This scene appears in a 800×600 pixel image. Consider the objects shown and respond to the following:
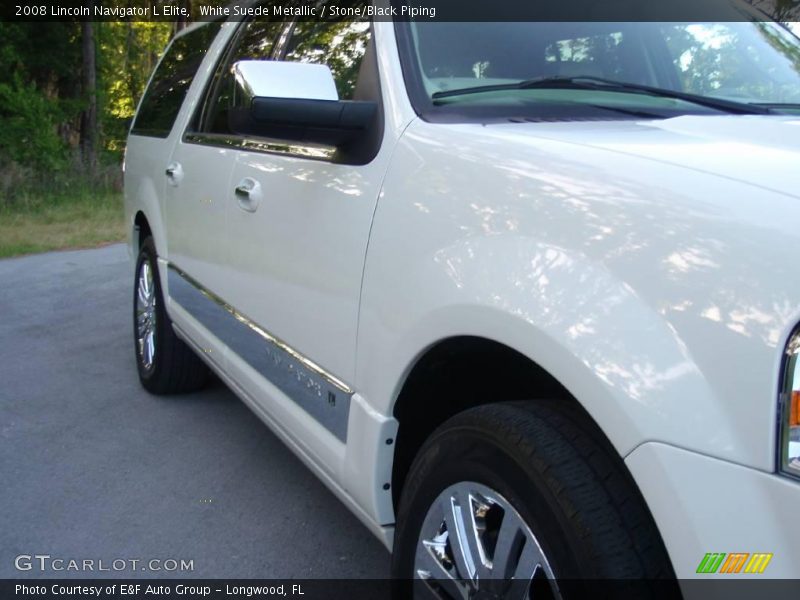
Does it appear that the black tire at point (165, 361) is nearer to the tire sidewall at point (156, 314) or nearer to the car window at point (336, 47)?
the tire sidewall at point (156, 314)

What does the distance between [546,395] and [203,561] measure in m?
1.55

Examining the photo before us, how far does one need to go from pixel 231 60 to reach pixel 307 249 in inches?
65.6

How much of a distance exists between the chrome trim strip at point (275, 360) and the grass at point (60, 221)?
Answer: 7.11m

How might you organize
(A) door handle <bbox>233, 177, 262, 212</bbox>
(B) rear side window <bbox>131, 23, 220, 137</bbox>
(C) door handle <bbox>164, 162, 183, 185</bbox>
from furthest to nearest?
1. (B) rear side window <bbox>131, 23, 220, 137</bbox>
2. (C) door handle <bbox>164, 162, 183, 185</bbox>
3. (A) door handle <bbox>233, 177, 262, 212</bbox>

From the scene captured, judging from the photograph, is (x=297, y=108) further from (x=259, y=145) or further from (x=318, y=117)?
(x=259, y=145)

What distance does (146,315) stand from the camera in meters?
4.88

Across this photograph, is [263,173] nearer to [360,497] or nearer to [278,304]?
[278,304]

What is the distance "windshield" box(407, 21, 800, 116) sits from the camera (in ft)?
7.88

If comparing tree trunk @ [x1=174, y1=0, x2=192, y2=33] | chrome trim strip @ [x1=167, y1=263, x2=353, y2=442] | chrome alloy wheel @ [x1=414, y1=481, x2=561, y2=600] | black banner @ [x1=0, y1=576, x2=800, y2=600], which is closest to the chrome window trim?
chrome alloy wheel @ [x1=414, y1=481, x2=561, y2=600]

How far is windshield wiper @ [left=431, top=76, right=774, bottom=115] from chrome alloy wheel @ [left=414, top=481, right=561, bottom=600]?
3.64ft

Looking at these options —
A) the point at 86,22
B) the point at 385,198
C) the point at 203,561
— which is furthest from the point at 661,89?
the point at 86,22

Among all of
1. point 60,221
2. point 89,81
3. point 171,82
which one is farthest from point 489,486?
point 89,81

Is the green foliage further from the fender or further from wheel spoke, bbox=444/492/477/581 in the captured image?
wheel spoke, bbox=444/492/477/581

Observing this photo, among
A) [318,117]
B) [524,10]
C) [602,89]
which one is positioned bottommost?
[318,117]
